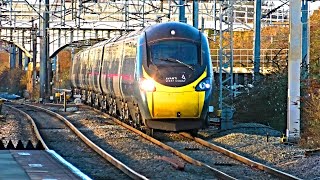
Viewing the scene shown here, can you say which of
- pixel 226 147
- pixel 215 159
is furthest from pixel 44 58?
pixel 215 159

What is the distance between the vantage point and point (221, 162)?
54.4ft

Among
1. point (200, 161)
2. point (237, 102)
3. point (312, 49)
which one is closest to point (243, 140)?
point (200, 161)

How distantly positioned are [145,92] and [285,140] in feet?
13.0

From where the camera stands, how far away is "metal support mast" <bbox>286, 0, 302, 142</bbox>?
64.5ft

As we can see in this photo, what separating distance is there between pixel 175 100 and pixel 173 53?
1.41m

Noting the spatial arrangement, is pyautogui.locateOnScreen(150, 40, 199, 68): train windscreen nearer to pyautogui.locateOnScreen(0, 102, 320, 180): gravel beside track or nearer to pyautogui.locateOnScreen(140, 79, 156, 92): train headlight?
pyautogui.locateOnScreen(140, 79, 156, 92): train headlight

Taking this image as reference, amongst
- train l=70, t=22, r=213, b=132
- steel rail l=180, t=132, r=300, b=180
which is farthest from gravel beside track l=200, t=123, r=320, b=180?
train l=70, t=22, r=213, b=132

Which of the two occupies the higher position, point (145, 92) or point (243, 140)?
point (145, 92)

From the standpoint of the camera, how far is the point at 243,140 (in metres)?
20.6

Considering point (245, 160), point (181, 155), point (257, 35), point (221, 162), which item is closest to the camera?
point (245, 160)

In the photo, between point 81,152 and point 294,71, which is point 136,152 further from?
point 294,71

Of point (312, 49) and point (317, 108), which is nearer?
point (317, 108)

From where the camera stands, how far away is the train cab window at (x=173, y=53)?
2089 cm

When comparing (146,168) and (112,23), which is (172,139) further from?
(112,23)
